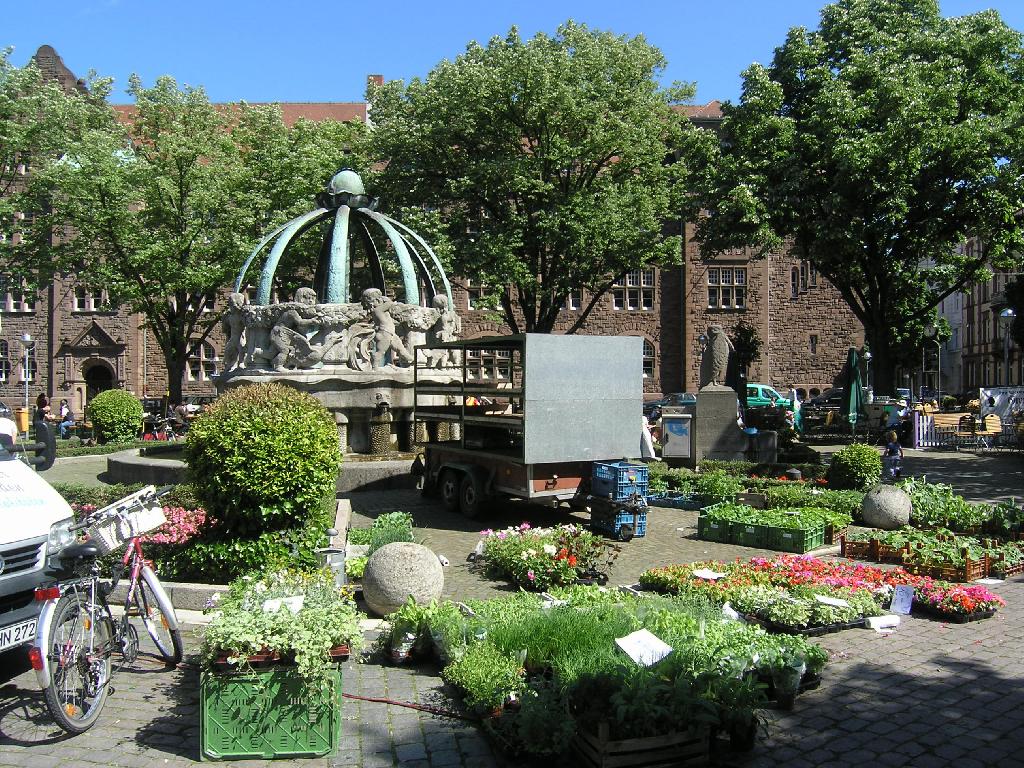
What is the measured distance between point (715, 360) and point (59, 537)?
632 inches

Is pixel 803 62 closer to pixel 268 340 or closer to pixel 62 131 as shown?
pixel 268 340

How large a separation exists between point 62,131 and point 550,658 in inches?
1130

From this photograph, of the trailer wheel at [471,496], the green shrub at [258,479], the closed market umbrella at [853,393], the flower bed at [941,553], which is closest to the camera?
the green shrub at [258,479]

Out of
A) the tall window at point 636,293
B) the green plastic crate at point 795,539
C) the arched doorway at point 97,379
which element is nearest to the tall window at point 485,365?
the green plastic crate at point 795,539

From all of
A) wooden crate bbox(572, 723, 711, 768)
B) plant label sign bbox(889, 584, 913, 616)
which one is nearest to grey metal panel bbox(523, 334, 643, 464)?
plant label sign bbox(889, 584, 913, 616)

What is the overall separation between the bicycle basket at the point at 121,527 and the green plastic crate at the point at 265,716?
1.46 m

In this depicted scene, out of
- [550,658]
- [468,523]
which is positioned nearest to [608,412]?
[468,523]

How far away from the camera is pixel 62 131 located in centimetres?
2764

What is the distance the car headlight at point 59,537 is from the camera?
579cm

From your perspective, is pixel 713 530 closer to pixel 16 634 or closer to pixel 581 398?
pixel 581 398

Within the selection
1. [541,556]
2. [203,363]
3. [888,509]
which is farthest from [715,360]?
[203,363]

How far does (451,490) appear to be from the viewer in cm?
1286

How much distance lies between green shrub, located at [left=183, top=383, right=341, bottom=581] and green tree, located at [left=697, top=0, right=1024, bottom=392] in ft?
56.4

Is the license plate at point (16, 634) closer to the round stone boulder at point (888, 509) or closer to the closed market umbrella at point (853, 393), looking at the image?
the round stone boulder at point (888, 509)
